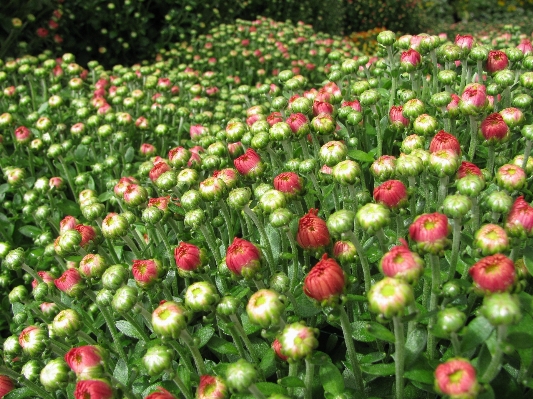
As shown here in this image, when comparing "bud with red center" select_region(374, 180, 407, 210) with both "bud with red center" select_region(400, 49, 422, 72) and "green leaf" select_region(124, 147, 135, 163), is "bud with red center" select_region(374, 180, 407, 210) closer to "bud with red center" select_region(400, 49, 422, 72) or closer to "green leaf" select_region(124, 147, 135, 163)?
"bud with red center" select_region(400, 49, 422, 72)

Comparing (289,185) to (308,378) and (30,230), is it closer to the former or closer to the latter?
(308,378)

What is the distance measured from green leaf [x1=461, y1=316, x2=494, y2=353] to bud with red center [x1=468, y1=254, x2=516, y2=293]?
0.09 m

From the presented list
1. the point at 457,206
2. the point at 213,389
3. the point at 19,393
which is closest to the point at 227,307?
the point at 213,389

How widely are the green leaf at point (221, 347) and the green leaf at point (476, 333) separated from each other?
510 millimetres

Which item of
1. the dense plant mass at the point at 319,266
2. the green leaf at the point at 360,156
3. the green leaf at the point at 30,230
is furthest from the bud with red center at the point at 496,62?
the green leaf at the point at 30,230

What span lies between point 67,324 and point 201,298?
395 millimetres

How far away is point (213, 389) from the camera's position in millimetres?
930

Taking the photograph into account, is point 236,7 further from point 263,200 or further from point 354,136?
point 263,200

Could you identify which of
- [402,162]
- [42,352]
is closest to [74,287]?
[42,352]

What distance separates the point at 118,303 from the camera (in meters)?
1.08

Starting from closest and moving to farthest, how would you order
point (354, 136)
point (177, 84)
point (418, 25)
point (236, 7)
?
point (354, 136)
point (177, 84)
point (236, 7)
point (418, 25)

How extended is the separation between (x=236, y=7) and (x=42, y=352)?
15.9 feet

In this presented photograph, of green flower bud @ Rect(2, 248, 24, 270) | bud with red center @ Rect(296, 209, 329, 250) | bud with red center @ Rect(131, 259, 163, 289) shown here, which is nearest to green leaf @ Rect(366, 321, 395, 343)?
bud with red center @ Rect(296, 209, 329, 250)

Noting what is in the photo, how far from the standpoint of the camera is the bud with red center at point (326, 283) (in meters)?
0.92
